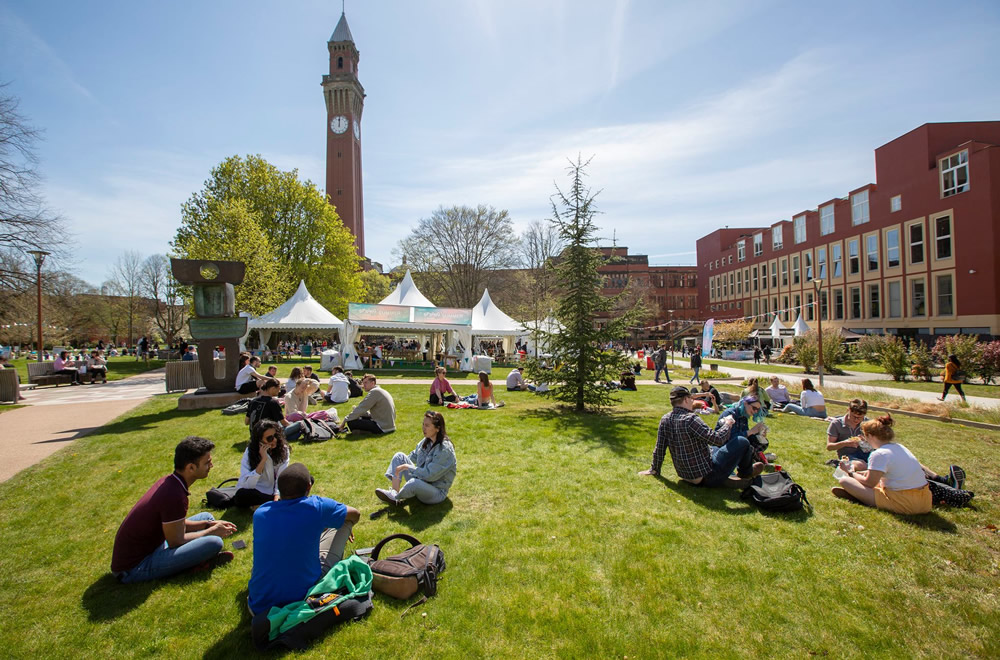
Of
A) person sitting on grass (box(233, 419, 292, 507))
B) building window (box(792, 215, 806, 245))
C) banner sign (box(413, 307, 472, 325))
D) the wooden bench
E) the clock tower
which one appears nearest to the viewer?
person sitting on grass (box(233, 419, 292, 507))

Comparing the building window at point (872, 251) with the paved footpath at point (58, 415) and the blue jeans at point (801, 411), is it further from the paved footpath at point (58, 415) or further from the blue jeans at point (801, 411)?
the paved footpath at point (58, 415)

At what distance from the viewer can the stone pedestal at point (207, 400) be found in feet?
37.8

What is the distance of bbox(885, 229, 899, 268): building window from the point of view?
39.2 metres

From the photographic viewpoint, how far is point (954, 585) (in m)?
3.63

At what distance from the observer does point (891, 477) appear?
4887 millimetres

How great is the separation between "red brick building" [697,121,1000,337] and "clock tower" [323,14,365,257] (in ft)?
164

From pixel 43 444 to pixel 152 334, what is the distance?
178ft

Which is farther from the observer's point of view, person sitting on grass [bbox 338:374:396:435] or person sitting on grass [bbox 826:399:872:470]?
person sitting on grass [bbox 338:374:396:435]

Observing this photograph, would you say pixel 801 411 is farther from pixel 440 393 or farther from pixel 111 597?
pixel 111 597

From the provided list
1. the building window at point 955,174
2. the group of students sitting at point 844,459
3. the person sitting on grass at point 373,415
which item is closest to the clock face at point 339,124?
the building window at point 955,174

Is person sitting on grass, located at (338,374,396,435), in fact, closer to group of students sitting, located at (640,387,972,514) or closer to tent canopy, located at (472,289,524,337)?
group of students sitting, located at (640,387,972,514)

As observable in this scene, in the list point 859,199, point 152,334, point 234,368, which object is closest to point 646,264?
point 859,199

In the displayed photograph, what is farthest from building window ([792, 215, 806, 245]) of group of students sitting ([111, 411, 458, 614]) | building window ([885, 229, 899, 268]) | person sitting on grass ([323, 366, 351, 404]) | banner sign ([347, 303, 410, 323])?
group of students sitting ([111, 411, 458, 614])

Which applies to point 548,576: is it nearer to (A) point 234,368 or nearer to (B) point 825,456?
(B) point 825,456
